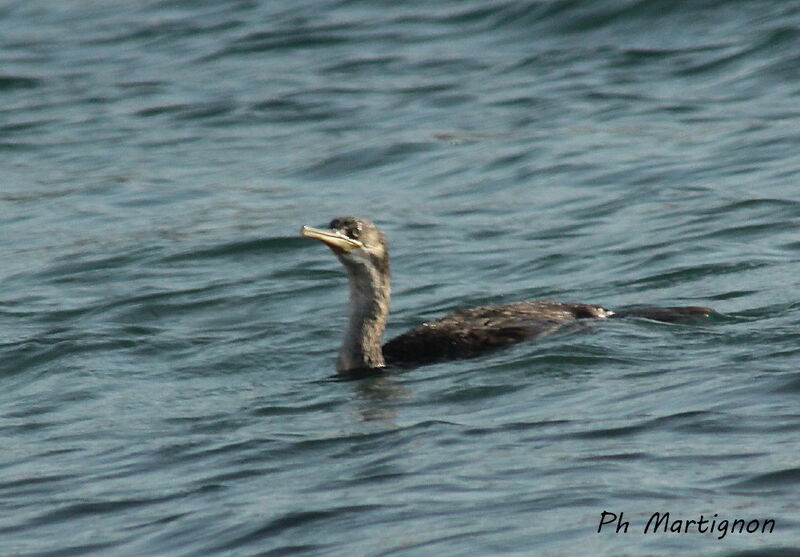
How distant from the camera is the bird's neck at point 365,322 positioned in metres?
9.88

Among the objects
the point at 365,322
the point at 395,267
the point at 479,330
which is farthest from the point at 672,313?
the point at 395,267

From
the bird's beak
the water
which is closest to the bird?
the bird's beak

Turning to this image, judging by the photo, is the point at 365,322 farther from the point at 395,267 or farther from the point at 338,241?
the point at 395,267

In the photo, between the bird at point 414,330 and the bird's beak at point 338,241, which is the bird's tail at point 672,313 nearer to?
the bird at point 414,330

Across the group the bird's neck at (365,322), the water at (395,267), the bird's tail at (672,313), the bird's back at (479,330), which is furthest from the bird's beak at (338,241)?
the bird's tail at (672,313)

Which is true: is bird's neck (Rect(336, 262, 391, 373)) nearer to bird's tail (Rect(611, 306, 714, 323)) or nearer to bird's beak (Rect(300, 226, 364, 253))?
bird's beak (Rect(300, 226, 364, 253))

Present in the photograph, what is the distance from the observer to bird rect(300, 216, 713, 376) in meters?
9.75

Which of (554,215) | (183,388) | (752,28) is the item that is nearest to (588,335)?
(183,388)

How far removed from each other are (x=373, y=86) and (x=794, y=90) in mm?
4912

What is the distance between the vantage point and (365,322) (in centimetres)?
994

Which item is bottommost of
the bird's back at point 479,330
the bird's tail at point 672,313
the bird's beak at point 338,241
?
the bird's tail at point 672,313

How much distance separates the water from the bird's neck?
35 centimetres

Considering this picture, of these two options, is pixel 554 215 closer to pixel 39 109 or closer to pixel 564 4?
pixel 564 4

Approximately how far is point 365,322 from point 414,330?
338 mm
